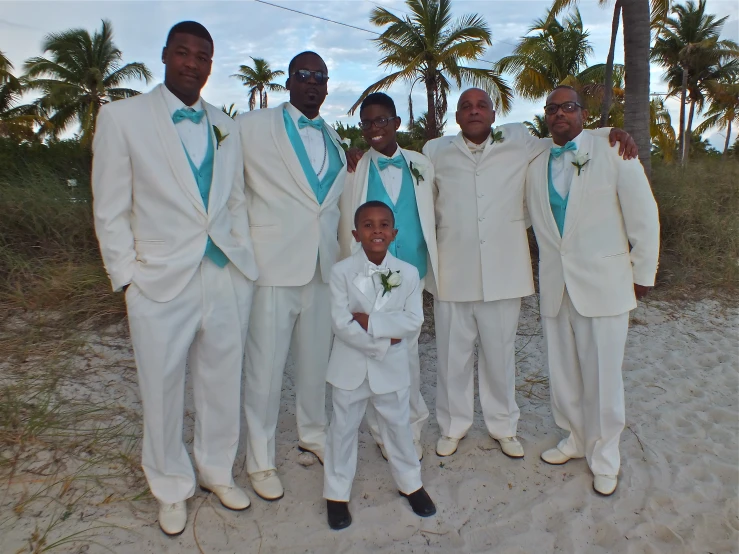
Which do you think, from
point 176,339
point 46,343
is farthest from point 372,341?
point 46,343

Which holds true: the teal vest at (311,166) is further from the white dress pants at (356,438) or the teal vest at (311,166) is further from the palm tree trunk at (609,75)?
the palm tree trunk at (609,75)

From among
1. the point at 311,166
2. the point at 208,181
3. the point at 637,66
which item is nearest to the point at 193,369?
the point at 208,181

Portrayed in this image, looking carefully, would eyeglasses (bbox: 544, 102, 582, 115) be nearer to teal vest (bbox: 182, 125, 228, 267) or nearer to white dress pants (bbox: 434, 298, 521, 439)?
white dress pants (bbox: 434, 298, 521, 439)

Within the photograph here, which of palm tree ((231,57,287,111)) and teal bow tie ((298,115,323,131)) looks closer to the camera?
teal bow tie ((298,115,323,131))

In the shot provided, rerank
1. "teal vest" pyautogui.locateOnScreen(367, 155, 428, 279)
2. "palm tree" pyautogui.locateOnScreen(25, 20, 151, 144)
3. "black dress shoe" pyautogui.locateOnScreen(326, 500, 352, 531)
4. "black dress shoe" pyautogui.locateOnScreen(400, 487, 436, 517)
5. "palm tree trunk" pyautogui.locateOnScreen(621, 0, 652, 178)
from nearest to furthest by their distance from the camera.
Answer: "black dress shoe" pyautogui.locateOnScreen(326, 500, 352, 531), "black dress shoe" pyautogui.locateOnScreen(400, 487, 436, 517), "teal vest" pyautogui.locateOnScreen(367, 155, 428, 279), "palm tree trunk" pyautogui.locateOnScreen(621, 0, 652, 178), "palm tree" pyautogui.locateOnScreen(25, 20, 151, 144)

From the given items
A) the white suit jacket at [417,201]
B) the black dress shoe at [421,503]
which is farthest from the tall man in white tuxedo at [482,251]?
the black dress shoe at [421,503]

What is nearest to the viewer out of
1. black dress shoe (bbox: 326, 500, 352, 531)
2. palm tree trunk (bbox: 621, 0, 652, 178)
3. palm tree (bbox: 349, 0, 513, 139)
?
black dress shoe (bbox: 326, 500, 352, 531)

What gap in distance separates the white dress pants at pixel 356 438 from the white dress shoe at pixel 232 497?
19.4 inches

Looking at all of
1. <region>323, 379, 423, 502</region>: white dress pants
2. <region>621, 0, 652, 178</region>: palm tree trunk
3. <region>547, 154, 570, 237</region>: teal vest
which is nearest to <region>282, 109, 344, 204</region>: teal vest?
<region>323, 379, 423, 502</region>: white dress pants

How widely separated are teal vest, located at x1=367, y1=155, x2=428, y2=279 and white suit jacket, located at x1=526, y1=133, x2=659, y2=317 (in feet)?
2.99

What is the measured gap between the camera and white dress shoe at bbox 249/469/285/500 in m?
3.00

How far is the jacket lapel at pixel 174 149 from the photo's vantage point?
2.51m

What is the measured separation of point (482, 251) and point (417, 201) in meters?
0.55

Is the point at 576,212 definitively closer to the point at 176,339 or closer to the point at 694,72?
the point at 176,339
